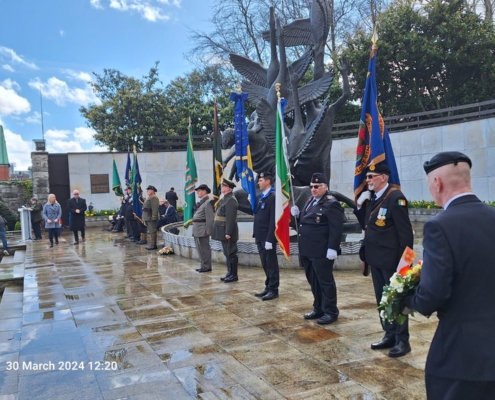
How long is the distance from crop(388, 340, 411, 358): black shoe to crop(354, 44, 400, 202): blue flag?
145 cm

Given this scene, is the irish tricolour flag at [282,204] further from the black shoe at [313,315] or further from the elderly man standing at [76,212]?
the elderly man standing at [76,212]

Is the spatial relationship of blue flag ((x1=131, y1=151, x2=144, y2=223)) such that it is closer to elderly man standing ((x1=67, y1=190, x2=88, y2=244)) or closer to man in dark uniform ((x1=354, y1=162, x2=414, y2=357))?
elderly man standing ((x1=67, y1=190, x2=88, y2=244))

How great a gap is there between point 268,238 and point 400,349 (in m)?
2.43

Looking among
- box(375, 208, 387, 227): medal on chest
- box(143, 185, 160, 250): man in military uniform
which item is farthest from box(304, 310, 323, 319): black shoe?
box(143, 185, 160, 250): man in military uniform

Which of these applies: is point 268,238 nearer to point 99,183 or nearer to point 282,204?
point 282,204

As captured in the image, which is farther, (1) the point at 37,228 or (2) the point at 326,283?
(1) the point at 37,228

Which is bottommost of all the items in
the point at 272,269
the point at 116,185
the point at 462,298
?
the point at 272,269

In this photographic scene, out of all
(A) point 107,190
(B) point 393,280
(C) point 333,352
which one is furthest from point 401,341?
(A) point 107,190

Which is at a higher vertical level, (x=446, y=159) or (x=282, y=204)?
(x=446, y=159)

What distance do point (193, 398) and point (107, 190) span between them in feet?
60.2

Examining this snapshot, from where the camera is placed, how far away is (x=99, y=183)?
20.3 metres

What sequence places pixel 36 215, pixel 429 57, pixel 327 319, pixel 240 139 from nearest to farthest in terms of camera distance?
pixel 327 319, pixel 240 139, pixel 36 215, pixel 429 57

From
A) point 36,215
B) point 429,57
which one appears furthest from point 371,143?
point 429,57

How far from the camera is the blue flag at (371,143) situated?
4527 millimetres
